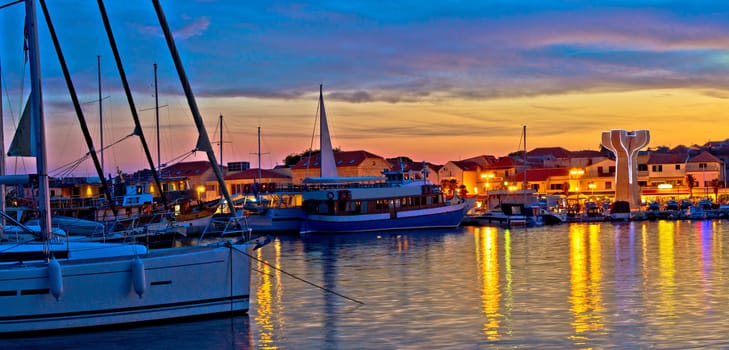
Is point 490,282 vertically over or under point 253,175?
under

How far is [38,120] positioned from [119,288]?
4162mm

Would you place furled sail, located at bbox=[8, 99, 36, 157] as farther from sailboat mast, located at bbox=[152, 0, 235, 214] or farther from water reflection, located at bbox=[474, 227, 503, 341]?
water reflection, located at bbox=[474, 227, 503, 341]

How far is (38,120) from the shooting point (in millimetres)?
18891

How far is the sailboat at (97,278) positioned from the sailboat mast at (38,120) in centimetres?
2

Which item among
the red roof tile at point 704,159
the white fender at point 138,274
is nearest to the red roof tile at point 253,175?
the red roof tile at point 704,159

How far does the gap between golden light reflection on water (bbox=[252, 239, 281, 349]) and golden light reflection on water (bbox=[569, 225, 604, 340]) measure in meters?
6.86

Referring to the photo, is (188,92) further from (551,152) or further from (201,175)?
(551,152)

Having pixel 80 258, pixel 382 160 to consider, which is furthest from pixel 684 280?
pixel 382 160

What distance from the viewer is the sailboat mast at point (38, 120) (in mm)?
18766

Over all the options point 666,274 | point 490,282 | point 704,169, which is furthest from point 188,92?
point 704,169

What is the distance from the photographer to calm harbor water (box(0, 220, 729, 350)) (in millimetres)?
18547

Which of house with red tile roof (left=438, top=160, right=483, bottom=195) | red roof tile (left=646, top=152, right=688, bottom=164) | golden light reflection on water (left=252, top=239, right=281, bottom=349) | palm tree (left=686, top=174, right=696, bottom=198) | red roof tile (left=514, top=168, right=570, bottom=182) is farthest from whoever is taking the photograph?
house with red tile roof (left=438, top=160, right=483, bottom=195)

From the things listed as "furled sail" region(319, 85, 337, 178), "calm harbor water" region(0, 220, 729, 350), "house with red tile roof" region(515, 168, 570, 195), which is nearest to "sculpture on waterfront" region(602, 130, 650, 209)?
"house with red tile roof" region(515, 168, 570, 195)

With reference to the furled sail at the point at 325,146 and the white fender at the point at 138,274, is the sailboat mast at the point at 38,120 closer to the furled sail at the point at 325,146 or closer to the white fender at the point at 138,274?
the white fender at the point at 138,274
